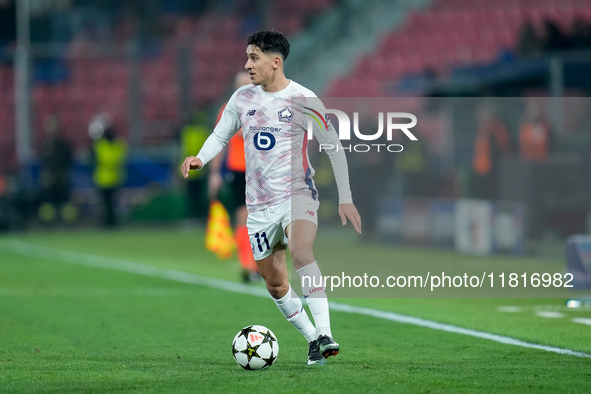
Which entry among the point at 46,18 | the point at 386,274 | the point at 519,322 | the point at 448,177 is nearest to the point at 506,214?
the point at 448,177

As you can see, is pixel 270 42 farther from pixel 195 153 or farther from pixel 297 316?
pixel 195 153

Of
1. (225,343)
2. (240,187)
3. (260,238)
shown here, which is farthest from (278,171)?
(240,187)

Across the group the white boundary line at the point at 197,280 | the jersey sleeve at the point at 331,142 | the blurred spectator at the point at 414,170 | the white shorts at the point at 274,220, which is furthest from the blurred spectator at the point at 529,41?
the white shorts at the point at 274,220

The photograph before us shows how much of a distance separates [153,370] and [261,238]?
3.11 feet

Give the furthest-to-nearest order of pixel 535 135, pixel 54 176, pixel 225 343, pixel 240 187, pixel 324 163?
pixel 54 176, pixel 324 163, pixel 535 135, pixel 240 187, pixel 225 343

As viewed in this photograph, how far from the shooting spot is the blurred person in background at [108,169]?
21062 millimetres

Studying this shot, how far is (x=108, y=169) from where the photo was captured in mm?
21078

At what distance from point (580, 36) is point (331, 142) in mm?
11038

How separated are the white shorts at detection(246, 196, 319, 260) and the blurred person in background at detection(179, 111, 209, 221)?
14090 mm

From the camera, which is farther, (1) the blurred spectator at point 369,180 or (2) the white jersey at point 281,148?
(1) the blurred spectator at point 369,180

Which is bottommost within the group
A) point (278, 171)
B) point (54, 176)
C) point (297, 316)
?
point (297, 316)

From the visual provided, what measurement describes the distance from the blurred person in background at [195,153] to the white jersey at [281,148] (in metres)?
14.0

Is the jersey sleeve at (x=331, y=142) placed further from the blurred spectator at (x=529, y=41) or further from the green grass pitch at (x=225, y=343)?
the blurred spectator at (x=529, y=41)

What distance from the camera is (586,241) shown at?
9953 mm
